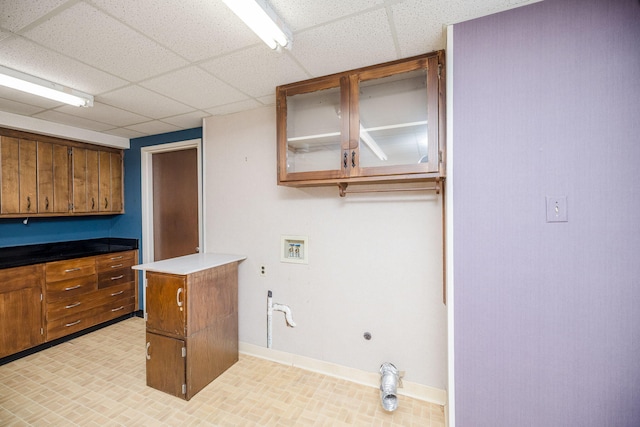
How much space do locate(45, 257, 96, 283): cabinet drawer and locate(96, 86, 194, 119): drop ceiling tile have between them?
184 centimetres

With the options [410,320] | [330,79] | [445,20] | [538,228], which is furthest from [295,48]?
[410,320]

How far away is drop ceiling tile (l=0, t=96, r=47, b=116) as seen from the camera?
8.09 feet

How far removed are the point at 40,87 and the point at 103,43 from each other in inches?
Result: 34.3

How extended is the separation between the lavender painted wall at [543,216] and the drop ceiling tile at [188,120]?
248cm

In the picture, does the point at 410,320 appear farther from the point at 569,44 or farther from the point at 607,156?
the point at 569,44

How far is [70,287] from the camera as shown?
3.04m

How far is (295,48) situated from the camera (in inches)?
68.1

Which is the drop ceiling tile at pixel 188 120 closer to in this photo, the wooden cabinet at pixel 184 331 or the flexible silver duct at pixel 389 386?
the wooden cabinet at pixel 184 331

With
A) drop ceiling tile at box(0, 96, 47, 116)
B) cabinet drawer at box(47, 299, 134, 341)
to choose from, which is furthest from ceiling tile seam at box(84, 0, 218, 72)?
cabinet drawer at box(47, 299, 134, 341)

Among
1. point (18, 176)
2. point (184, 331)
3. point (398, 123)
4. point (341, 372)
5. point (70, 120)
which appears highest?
point (70, 120)

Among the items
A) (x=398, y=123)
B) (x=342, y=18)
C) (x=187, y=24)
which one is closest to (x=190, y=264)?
(x=187, y=24)

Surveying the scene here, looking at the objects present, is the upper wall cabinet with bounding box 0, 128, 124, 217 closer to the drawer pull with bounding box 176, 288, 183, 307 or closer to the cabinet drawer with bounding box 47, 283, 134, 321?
the cabinet drawer with bounding box 47, 283, 134, 321

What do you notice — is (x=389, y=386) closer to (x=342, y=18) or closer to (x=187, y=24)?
(x=342, y=18)

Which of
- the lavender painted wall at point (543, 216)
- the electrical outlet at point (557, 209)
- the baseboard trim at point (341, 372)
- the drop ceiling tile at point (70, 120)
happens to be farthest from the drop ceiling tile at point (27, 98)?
the electrical outlet at point (557, 209)
